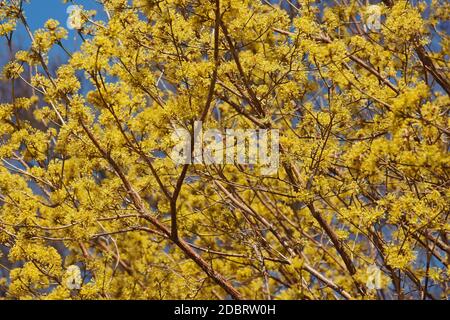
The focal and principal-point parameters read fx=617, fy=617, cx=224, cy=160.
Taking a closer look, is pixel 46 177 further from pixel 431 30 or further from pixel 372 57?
pixel 431 30

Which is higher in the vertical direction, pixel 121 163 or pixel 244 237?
pixel 121 163

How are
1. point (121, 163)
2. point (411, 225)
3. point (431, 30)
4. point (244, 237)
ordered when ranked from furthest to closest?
1. point (431, 30)
2. point (244, 237)
3. point (121, 163)
4. point (411, 225)

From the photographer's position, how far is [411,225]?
11.9ft

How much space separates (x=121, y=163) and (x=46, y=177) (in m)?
0.68

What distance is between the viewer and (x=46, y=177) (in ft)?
15.4

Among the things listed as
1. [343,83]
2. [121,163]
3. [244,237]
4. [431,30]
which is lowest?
[244,237]

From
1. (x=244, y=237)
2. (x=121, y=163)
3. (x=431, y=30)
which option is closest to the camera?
(x=121, y=163)
